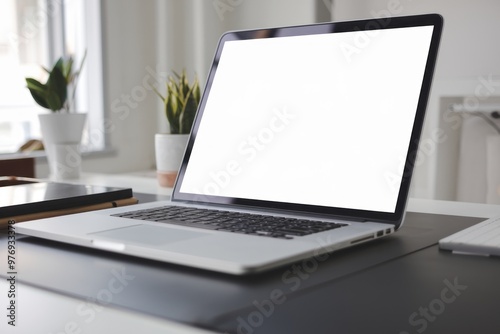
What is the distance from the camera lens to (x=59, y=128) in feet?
4.25

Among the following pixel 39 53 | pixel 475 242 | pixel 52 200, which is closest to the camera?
pixel 475 242

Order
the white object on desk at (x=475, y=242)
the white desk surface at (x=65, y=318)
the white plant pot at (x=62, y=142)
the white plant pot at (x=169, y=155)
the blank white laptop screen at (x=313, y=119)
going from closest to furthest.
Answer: the white desk surface at (x=65, y=318) < the white object on desk at (x=475, y=242) < the blank white laptop screen at (x=313, y=119) < the white plant pot at (x=169, y=155) < the white plant pot at (x=62, y=142)

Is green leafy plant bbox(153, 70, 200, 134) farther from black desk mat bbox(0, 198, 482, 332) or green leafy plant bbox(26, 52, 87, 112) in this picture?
black desk mat bbox(0, 198, 482, 332)

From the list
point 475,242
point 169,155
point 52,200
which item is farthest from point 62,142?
point 475,242

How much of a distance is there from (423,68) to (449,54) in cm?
183

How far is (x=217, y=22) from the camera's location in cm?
262

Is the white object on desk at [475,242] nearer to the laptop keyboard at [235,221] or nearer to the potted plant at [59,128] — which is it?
the laptop keyboard at [235,221]

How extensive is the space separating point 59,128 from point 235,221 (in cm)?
77

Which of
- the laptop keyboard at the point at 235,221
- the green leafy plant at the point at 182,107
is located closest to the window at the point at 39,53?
the green leafy plant at the point at 182,107

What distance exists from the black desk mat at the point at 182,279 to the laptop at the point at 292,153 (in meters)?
0.01

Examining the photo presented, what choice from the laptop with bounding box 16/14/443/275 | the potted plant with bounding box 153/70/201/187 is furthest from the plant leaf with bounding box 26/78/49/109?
the laptop with bounding box 16/14/443/275

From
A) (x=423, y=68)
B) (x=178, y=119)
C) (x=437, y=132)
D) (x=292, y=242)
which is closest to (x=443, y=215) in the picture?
(x=423, y=68)

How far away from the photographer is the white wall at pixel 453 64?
2.23m

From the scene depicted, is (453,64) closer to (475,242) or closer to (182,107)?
(182,107)
